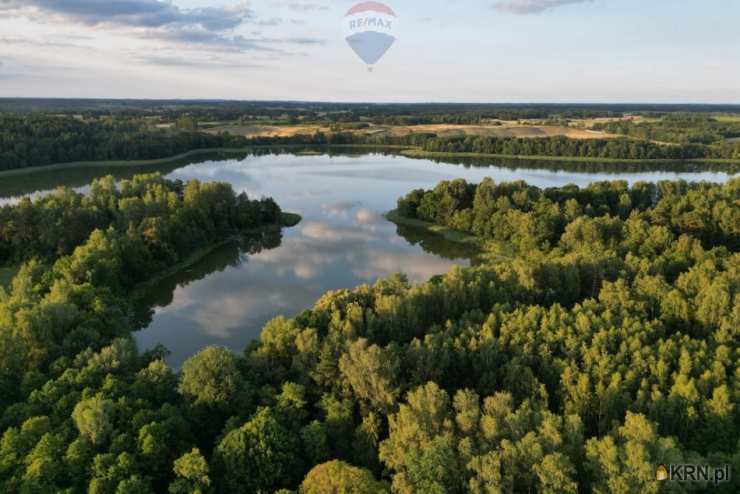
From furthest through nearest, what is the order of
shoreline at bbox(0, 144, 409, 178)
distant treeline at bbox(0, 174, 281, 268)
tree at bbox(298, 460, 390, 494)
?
1. shoreline at bbox(0, 144, 409, 178)
2. distant treeline at bbox(0, 174, 281, 268)
3. tree at bbox(298, 460, 390, 494)

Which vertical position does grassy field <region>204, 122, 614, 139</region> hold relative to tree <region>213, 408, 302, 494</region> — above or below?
above

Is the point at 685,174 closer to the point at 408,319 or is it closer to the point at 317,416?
the point at 408,319

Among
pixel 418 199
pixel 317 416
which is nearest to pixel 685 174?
pixel 418 199

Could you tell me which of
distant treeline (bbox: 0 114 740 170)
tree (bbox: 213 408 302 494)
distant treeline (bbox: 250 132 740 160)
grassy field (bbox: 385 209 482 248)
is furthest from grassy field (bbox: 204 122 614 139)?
tree (bbox: 213 408 302 494)

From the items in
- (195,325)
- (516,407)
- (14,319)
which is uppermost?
(14,319)

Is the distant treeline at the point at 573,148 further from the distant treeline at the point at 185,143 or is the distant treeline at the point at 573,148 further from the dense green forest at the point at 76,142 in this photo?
the dense green forest at the point at 76,142

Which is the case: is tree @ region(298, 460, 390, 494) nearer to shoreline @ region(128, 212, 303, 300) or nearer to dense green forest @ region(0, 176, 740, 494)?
dense green forest @ region(0, 176, 740, 494)
